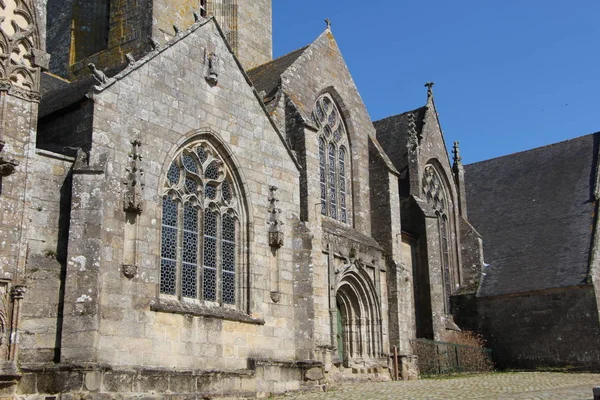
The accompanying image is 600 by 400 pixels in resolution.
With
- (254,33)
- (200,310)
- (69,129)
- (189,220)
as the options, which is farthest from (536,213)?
(69,129)

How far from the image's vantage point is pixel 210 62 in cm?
1413

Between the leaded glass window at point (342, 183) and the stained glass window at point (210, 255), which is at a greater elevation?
the leaded glass window at point (342, 183)

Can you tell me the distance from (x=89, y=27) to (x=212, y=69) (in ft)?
29.8

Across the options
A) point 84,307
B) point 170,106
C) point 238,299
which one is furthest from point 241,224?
point 84,307

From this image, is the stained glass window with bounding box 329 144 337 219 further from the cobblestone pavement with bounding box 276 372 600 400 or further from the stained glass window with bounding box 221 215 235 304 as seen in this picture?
the stained glass window with bounding box 221 215 235 304

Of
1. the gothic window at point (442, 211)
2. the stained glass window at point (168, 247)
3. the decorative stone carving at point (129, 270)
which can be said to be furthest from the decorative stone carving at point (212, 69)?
the gothic window at point (442, 211)

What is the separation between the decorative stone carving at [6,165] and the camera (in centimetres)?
1026

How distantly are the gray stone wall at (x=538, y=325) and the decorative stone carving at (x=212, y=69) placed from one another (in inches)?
506

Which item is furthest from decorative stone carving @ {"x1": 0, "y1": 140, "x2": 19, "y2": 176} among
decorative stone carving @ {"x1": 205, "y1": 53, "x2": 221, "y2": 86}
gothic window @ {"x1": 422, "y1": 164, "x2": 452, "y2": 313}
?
gothic window @ {"x1": 422, "y1": 164, "x2": 452, "y2": 313}

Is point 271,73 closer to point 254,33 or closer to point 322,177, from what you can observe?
point 322,177

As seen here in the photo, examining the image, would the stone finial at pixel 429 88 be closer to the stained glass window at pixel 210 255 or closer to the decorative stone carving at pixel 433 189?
the decorative stone carving at pixel 433 189

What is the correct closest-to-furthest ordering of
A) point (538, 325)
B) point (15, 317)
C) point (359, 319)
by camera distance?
point (15, 317)
point (359, 319)
point (538, 325)

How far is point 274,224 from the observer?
14688 mm

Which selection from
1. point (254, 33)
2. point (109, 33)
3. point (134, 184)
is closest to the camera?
point (134, 184)
